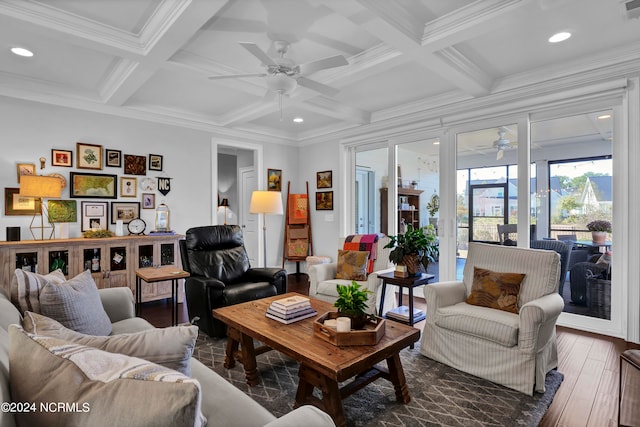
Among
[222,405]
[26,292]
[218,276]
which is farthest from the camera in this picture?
[218,276]

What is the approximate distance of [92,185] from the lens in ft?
13.6

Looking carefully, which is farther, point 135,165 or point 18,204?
point 135,165

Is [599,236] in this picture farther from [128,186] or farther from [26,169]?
[26,169]

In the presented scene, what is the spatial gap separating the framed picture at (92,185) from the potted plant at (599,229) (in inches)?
214

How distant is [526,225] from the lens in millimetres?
3672

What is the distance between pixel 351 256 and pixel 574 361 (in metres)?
2.16

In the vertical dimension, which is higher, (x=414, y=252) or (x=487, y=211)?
(x=487, y=211)

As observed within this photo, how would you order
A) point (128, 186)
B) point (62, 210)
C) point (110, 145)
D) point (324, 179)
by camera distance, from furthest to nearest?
point (324, 179), point (128, 186), point (110, 145), point (62, 210)

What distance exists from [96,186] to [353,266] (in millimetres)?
3284

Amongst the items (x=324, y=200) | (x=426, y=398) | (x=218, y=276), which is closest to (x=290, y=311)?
(x=426, y=398)

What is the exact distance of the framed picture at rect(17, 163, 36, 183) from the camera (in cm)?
366

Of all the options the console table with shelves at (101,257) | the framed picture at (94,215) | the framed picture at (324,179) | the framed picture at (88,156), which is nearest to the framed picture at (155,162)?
the framed picture at (88,156)

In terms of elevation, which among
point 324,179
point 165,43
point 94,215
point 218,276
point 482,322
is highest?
point 165,43

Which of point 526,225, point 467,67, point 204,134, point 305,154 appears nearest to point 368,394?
point 526,225
